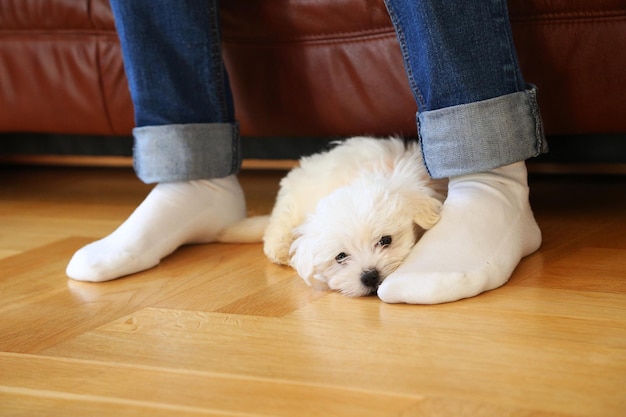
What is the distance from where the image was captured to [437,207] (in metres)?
1.13

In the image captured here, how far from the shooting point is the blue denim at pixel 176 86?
1.29m

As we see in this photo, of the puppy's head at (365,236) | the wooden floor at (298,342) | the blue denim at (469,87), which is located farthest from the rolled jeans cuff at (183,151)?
the blue denim at (469,87)

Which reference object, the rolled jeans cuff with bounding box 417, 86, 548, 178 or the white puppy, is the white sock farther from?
the rolled jeans cuff with bounding box 417, 86, 548, 178

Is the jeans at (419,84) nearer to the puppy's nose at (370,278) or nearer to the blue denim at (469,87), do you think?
the blue denim at (469,87)

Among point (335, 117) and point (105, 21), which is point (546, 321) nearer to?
point (335, 117)

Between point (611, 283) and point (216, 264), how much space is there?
23.3 inches

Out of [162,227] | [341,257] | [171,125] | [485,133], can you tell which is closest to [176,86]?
[171,125]

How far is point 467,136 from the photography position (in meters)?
1.07

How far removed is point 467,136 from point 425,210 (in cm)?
12

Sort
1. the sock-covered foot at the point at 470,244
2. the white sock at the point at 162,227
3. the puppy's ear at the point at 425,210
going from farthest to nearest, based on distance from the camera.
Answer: the white sock at the point at 162,227 < the puppy's ear at the point at 425,210 < the sock-covered foot at the point at 470,244

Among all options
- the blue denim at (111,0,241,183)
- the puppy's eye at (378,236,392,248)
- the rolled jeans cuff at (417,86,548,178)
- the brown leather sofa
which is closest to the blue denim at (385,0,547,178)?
the rolled jeans cuff at (417,86,548,178)

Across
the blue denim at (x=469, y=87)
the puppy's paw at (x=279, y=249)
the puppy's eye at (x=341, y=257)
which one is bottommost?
the puppy's paw at (x=279, y=249)

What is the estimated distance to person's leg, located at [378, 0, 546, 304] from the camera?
1026 mm

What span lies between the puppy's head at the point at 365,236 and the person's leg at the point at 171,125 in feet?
0.91
